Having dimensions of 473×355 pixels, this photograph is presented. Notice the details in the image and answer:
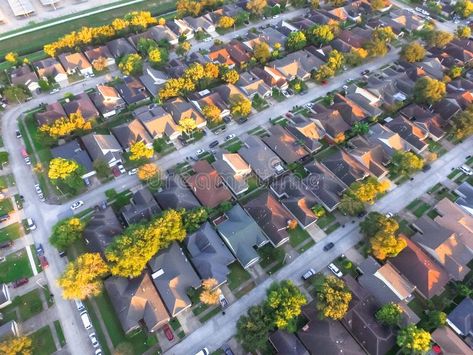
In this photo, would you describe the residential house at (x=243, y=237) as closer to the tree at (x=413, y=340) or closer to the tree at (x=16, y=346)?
the tree at (x=413, y=340)

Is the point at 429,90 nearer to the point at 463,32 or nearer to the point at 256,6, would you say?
the point at 463,32

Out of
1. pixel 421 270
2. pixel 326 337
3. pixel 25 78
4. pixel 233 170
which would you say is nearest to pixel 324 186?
pixel 233 170

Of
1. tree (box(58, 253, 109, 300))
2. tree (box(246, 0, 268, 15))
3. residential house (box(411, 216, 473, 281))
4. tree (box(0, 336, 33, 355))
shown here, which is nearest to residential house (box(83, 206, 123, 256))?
tree (box(58, 253, 109, 300))

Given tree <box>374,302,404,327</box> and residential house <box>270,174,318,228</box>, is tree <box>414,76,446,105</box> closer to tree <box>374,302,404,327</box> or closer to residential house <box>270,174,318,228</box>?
residential house <box>270,174,318,228</box>

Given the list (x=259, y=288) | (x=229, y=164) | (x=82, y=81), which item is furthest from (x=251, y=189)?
(x=82, y=81)

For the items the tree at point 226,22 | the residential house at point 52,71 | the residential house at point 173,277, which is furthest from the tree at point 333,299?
the tree at point 226,22

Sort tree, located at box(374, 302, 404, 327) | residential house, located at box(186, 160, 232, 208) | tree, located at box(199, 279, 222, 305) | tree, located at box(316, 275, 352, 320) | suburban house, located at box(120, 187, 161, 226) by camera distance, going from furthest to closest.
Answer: residential house, located at box(186, 160, 232, 208)
suburban house, located at box(120, 187, 161, 226)
tree, located at box(199, 279, 222, 305)
tree, located at box(374, 302, 404, 327)
tree, located at box(316, 275, 352, 320)
